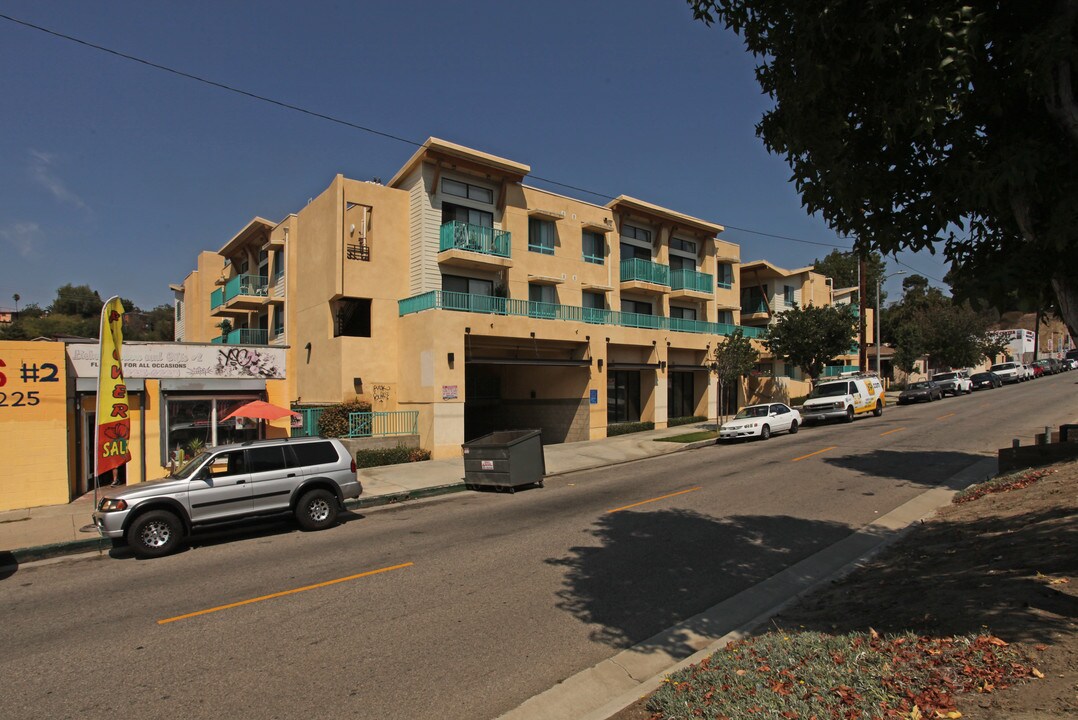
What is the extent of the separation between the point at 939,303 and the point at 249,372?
69036 mm

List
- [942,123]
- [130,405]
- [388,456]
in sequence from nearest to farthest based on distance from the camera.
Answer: [942,123] < [130,405] < [388,456]

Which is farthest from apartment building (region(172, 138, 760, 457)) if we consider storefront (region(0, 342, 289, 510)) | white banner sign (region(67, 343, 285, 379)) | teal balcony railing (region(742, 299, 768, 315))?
teal balcony railing (region(742, 299, 768, 315))

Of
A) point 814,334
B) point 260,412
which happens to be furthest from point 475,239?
point 814,334

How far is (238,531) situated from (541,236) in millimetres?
19564

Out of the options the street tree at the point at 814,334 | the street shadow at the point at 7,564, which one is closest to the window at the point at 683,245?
the street tree at the point at 814,334

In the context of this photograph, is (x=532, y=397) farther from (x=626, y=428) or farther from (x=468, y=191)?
(x=468, y=191)

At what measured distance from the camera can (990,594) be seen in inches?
209

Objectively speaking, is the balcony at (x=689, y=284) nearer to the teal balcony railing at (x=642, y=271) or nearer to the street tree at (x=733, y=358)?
the teal balcony railing at (x=642, y=271)

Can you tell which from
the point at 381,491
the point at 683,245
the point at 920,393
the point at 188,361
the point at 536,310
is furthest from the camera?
the point at 920,393

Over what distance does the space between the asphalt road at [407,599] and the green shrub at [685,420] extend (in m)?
17.3

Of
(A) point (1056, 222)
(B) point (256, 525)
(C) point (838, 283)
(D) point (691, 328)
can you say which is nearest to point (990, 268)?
(A) point (1056, 222)

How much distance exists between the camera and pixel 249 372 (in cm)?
1989

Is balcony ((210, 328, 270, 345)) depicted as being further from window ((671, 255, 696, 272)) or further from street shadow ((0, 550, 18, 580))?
window ((671, 255, 696, 272))

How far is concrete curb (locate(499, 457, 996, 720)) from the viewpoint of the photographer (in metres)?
4.85
